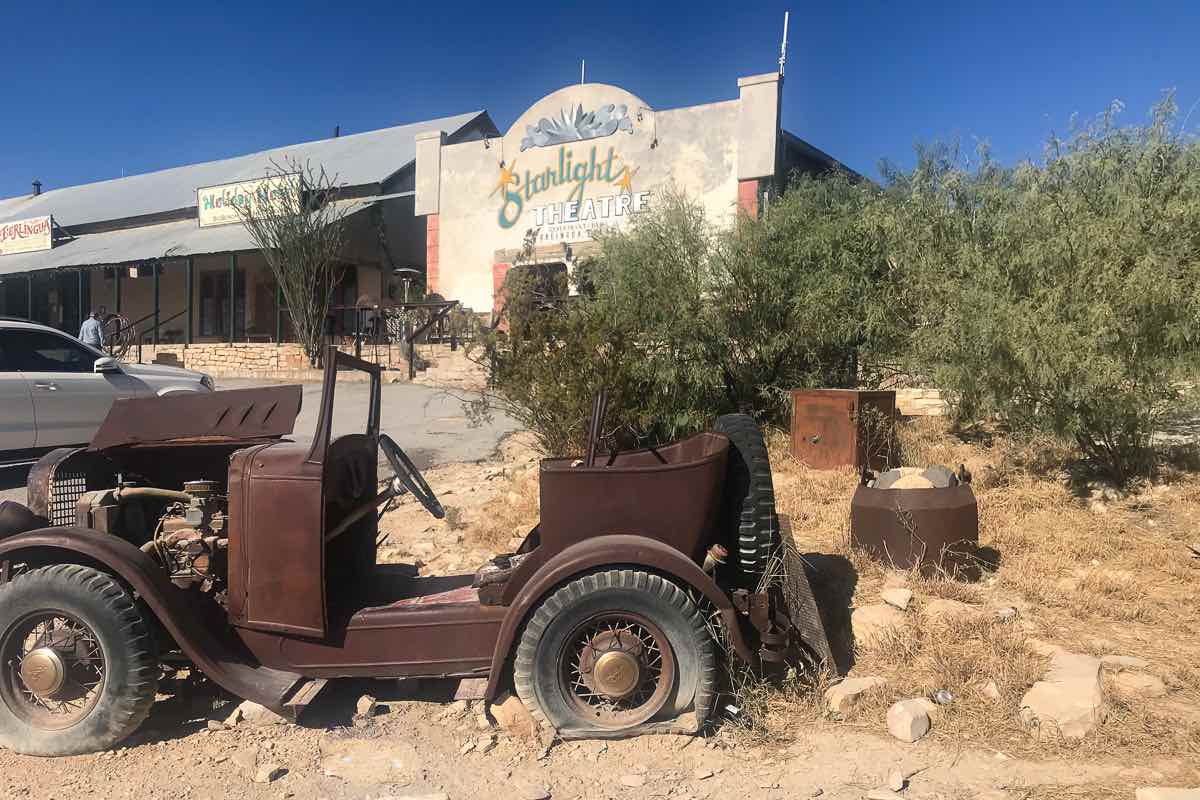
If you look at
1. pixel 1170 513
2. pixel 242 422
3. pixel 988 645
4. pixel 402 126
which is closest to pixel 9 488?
pixel 242 422

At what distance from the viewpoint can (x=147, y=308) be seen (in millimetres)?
28000

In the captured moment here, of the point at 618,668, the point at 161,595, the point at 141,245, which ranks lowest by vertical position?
the point at 618,668

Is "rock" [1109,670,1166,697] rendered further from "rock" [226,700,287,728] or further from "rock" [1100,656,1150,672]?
"rock" [226,700,287,728]

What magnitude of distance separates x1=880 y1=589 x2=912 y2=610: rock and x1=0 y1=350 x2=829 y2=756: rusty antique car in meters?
0.95

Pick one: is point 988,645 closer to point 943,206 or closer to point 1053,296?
point 1053,296

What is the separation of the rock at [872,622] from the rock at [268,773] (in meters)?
2.67

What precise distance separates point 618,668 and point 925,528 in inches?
95.7

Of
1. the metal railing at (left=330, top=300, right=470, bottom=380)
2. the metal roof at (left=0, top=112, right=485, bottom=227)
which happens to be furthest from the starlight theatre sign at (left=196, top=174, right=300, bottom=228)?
the metal railing at (left=330, top=300, right=470, bottom=380)

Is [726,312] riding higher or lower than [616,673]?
higher

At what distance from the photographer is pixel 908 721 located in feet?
10.5

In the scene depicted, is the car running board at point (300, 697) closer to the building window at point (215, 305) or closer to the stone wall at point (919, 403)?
the stone wall at point (919, 403)

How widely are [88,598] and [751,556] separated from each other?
8.62 feet

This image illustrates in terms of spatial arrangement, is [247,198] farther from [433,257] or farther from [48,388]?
[48,388]

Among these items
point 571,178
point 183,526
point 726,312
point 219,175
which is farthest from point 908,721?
point 219,175
